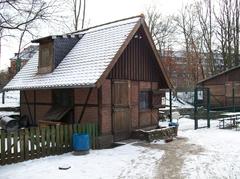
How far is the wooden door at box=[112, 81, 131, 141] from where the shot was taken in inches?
575

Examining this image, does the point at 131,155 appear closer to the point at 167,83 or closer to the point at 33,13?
the point at 167,83

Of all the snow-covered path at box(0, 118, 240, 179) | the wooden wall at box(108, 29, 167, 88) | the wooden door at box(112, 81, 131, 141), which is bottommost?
the snow-covered path at box(0, 118, 240, 179)

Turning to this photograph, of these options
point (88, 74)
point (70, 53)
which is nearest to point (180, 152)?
point (88, 74)

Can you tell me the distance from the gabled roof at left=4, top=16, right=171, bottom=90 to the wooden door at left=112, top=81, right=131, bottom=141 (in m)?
1.34

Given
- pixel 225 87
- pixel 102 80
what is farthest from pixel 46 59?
pixel 225 87

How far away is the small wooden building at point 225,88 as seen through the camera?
33.8m

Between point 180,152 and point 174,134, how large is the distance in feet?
12.7

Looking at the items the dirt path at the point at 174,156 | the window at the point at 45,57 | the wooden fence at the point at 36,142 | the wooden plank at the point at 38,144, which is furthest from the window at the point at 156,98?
the wooden plank at the point at 38,144

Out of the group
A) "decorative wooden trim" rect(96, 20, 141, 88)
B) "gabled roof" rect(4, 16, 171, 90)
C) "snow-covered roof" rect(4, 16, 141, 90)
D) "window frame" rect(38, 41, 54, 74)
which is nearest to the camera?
"decorative wooden trim" rect(96, 20, 141, 88)

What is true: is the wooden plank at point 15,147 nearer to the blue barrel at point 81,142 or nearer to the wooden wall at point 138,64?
the blue barrel at point 81,142

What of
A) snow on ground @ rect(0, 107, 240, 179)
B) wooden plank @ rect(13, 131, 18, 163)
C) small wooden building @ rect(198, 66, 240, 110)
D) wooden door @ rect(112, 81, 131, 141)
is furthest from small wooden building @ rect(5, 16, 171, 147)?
small wooden building @ rect(198, 66, 240, 110)

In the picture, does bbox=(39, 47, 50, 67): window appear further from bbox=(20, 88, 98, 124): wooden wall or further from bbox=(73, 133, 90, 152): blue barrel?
bbox=(73, 133, 90, 152): blue barrel

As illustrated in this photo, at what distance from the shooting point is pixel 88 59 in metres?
14.8

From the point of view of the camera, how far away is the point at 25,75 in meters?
19.0
